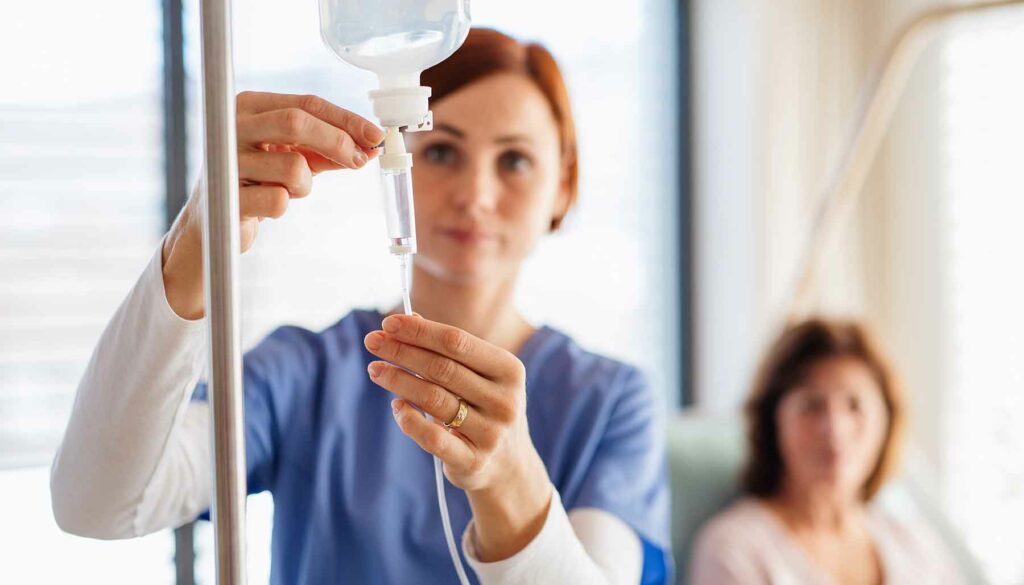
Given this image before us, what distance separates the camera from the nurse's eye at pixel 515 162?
24.1 inches

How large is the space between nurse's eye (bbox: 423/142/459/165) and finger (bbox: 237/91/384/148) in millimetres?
131

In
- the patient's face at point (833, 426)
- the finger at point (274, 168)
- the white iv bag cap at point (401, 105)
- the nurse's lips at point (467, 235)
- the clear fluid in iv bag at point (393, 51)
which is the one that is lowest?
the patient's face at point (833, 426)

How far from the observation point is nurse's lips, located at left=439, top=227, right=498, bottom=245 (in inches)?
24.0

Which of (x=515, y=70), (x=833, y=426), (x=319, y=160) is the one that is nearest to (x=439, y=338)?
(x=319, y=160)

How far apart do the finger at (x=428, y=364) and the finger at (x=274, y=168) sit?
3.3 inches

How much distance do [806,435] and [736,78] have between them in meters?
0.83

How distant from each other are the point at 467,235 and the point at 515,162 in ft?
0.18

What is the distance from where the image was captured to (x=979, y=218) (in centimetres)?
173

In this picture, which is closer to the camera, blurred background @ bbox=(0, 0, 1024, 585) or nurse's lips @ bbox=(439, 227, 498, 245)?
nurse's lips @ bbox=(439, 227, 498, 245)

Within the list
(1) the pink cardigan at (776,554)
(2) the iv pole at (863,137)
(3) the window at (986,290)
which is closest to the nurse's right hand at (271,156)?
(1) the pink cardigan at (776,554)

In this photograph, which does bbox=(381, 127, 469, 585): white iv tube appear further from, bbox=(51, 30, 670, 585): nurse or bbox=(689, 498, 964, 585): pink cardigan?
bbox=(689, 498, 964, 585): pink cardigan

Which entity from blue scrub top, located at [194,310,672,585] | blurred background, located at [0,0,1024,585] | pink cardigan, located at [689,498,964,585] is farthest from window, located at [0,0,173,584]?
pink cardigan, located at [689,498,964,585]

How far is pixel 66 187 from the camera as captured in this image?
134 cm

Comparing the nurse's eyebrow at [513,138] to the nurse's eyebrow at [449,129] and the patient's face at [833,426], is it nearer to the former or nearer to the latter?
the nurse's eyebrow at [449,129]
